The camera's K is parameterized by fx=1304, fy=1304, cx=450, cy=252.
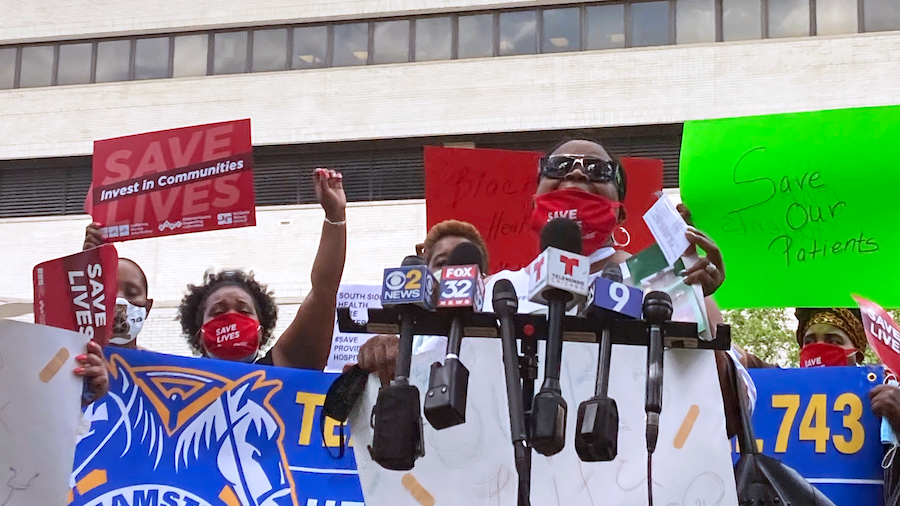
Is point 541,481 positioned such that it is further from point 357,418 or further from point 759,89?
point 759,89

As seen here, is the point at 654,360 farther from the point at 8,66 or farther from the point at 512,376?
the point at 8,66

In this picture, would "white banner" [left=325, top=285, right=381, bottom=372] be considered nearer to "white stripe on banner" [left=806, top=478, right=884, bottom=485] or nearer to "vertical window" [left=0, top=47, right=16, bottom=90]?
"white stripe on banner" [left=806, top=478, right=884, bottom=485]

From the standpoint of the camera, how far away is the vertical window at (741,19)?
20.0 m

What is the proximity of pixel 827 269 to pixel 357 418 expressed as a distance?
6.63 feet

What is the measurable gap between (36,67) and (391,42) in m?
6.49

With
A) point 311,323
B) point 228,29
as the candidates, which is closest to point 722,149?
point 311,323

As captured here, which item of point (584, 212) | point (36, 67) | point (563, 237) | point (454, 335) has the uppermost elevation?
point (36, 67)

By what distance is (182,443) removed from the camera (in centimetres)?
423

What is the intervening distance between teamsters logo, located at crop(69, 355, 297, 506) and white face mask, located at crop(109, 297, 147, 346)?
0.26m

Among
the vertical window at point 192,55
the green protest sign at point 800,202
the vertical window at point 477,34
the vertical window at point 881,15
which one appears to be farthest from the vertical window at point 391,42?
the green protest sign at point 800,202

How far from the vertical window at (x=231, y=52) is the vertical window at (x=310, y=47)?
911 millimetres

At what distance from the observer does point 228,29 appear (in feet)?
71.1

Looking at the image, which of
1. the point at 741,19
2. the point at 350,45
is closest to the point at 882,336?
the point at 741,19

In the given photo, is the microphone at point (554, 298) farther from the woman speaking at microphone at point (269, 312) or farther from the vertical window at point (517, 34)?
the vertical window at point (517, 34)
